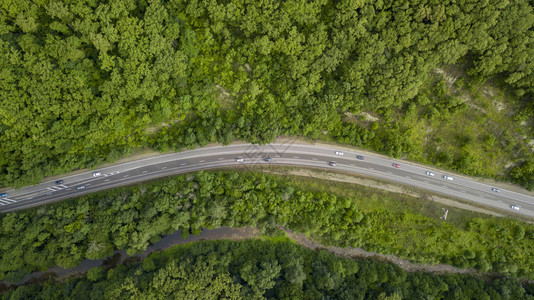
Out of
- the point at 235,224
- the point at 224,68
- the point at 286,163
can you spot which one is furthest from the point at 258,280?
the point at 224,68

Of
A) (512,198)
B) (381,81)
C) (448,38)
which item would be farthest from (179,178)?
(512,198)

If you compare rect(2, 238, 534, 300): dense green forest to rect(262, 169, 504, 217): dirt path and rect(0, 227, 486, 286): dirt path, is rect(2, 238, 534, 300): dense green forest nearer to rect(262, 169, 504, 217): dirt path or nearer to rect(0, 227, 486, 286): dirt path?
rect(0, 227, 486, 286): dirt path

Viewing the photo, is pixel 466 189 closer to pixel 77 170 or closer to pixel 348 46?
pixel 348 46

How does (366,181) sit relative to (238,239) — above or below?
above

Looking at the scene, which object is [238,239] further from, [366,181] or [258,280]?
[366,181]

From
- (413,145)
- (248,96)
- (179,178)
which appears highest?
(248,96)

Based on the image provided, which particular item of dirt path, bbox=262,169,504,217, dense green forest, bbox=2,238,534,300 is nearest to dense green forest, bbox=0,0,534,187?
dirt path, bbox=262,169,504,217
